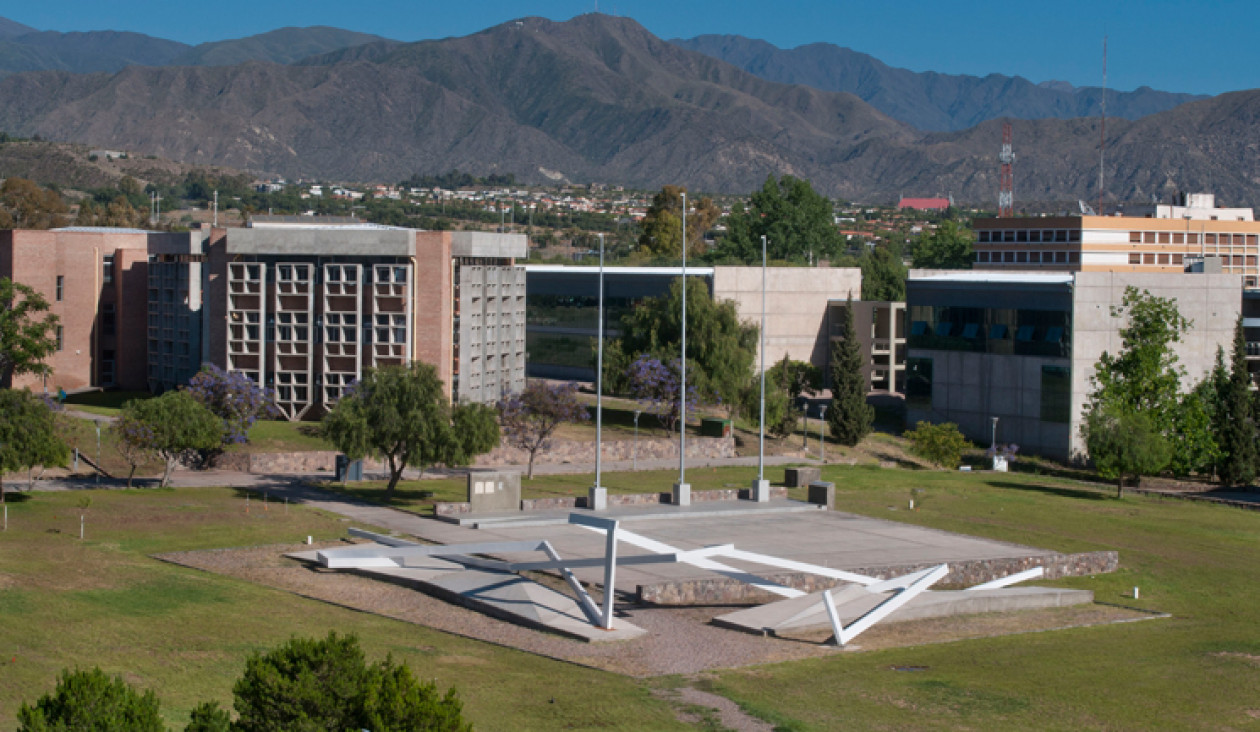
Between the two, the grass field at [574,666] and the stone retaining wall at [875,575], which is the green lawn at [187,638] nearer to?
the grass field at [574,666]

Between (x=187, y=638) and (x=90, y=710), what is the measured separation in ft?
35.7

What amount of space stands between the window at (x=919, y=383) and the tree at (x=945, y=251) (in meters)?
74.6

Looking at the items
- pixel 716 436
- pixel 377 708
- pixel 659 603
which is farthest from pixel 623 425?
pixel 377 708

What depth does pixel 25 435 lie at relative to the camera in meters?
41.5

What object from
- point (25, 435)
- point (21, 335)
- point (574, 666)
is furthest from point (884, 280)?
point (574, 666)

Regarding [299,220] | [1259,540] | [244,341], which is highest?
[299,220]

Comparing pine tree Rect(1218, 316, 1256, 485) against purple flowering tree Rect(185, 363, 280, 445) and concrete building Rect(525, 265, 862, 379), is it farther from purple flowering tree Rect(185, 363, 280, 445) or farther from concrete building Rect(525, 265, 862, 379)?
purple flowering tree Rect(185, 363, 280, 445)

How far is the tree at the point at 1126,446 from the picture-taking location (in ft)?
189

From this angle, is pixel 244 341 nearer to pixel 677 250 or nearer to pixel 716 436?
pixel 716 436

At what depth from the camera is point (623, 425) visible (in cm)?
7212

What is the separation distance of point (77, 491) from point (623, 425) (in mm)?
31310

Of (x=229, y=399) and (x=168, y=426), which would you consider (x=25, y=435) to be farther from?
(x=229, y=399)

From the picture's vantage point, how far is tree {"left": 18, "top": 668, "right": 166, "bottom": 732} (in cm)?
1524

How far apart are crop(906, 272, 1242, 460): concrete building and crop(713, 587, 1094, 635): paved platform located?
4173 cm
